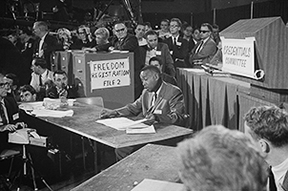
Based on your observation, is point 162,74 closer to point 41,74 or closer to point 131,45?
point 131,45

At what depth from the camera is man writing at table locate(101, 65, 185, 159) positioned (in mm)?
3740

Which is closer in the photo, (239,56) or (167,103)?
(239,56)

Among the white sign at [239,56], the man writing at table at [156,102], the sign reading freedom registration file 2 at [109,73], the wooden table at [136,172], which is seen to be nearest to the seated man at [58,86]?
the sign reading freedom registration file 2 at [109,73]

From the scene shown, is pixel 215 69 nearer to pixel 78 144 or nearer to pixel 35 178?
pixel 78 144

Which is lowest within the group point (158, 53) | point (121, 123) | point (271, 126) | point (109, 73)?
point (121, 123)

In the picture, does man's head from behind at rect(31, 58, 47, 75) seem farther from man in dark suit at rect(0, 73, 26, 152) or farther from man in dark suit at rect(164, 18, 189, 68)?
man in dark suit at rect(164, 18, 189, 68)

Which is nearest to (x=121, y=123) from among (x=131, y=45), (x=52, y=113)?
(x=52, y=113)

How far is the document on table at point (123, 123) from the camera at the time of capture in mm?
3258

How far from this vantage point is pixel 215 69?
5.30 meters

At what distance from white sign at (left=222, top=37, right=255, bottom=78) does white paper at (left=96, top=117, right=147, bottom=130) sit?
0.84 meters

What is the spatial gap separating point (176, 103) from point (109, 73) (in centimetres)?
170

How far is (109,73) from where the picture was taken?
212 inches

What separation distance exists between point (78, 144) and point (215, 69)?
6.57 ft

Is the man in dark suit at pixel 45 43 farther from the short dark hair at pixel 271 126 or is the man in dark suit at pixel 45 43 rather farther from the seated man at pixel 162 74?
the short dark hair at pixel 271 126
